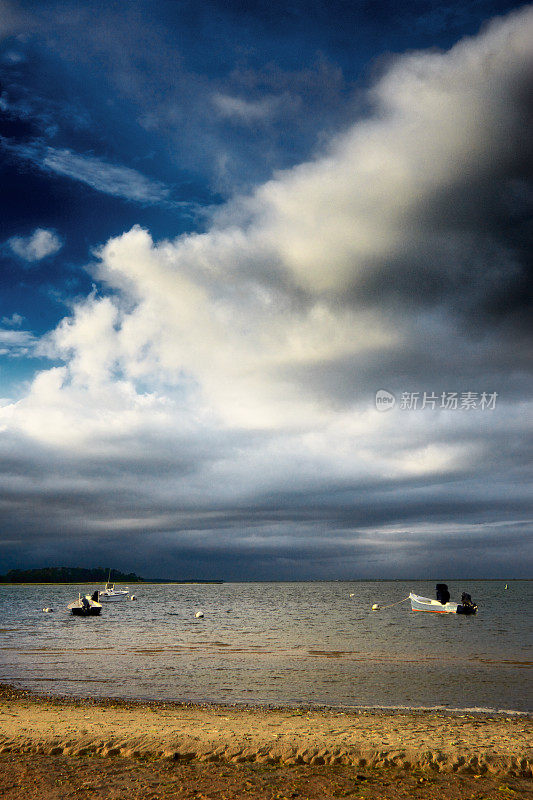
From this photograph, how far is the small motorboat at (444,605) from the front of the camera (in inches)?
2899

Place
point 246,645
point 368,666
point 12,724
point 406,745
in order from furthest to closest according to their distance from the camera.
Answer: point 246,645, point 368,666, point 12,724, point 406,745

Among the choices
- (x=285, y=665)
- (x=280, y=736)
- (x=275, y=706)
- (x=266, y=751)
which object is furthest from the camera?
(x=285, y=665)

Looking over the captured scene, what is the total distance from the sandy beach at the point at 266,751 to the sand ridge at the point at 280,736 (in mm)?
29

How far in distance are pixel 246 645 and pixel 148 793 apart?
32315mm

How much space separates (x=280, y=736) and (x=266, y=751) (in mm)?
1589

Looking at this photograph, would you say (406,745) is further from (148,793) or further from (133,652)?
(133,652)

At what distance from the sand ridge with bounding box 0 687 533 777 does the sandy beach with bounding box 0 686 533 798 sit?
0.10ft

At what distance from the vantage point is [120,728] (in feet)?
50.9

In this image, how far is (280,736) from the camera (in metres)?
14.5

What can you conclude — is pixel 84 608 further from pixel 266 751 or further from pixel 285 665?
pixel 266 751

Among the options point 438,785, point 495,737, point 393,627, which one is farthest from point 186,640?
point 438,785

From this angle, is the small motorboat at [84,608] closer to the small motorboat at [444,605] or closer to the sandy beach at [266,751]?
the small motorboat at [444,605]

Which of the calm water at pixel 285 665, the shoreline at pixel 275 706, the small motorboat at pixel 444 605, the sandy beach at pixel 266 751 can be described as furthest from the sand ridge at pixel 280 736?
the small motorboat at pixel 444 605

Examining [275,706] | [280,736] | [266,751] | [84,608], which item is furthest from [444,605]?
[266,751]
